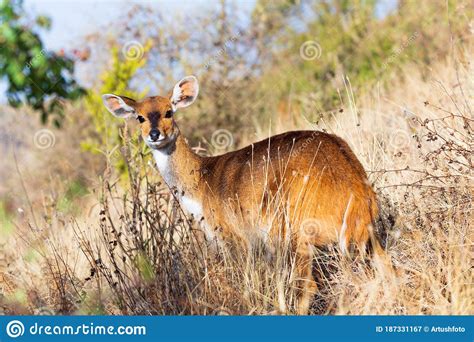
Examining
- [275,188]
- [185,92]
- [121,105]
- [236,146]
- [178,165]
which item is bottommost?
[275,188]

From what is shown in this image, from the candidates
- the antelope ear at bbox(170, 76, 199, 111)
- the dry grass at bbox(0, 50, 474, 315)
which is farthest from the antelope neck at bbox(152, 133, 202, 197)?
the dry grass at bbox(0, 50, 474, 315)

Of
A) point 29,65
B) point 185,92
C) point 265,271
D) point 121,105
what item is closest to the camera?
point 265,271

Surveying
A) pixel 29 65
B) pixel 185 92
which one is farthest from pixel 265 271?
pixel 29 65

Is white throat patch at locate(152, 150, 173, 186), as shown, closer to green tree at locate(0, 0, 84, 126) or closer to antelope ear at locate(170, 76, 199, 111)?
antelope ear at locate(170, 76, 199, 111)

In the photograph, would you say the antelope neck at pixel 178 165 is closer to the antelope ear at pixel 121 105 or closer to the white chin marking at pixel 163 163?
the white chin marking at pixel 163 163

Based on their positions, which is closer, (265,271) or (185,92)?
(265,271)

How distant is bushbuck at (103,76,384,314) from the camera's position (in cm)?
516

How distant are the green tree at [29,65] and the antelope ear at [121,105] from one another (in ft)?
14.0

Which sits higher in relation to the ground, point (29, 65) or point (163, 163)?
point (29, 65)

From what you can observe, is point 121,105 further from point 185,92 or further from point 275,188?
point 275,188

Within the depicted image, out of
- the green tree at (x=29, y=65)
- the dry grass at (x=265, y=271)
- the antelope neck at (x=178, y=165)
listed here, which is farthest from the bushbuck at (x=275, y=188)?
the green tree at (x=29, y=65)

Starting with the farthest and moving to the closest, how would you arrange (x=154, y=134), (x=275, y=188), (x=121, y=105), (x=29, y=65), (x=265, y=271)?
(x=29, y=65) → (x=121, y=105) → (x=154, y=134) → (x=275, y=188) → (x=265, y=271)

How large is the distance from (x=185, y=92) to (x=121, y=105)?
616mm

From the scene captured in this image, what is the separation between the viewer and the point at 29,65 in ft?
34.5
